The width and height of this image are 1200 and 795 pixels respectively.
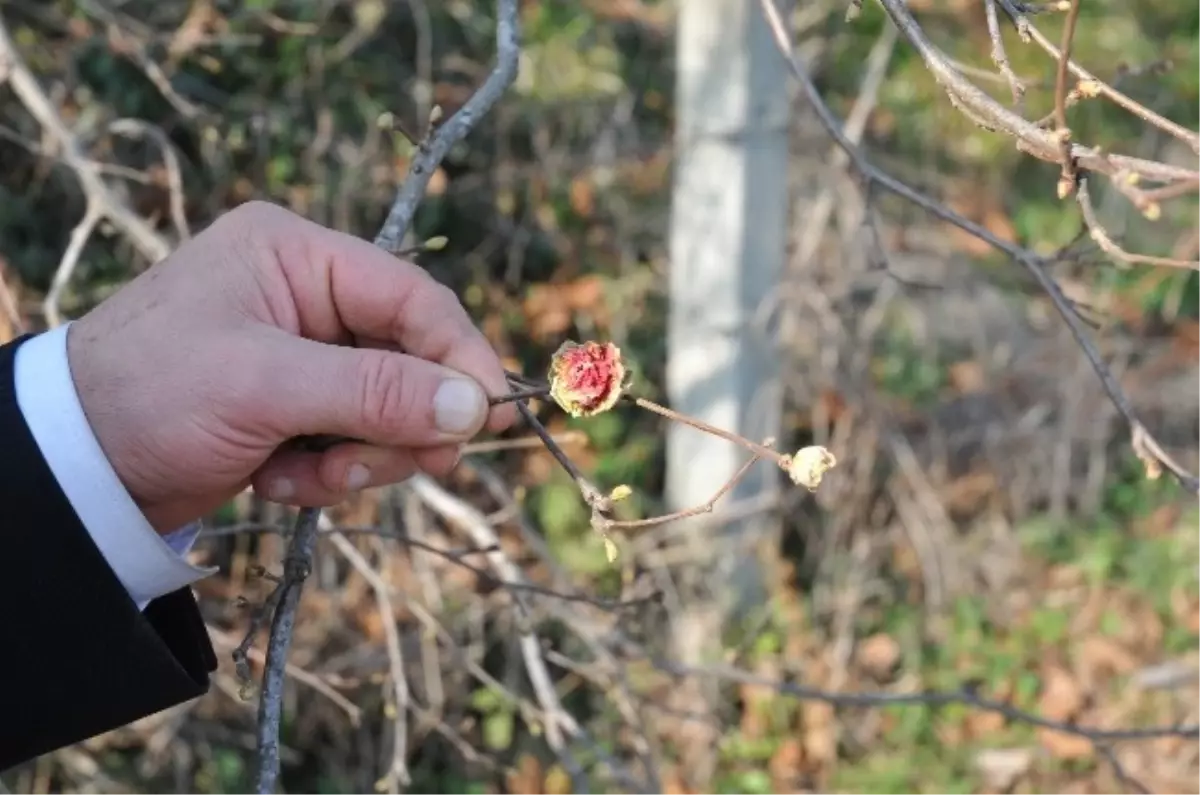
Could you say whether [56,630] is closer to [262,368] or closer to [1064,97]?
[262,368]

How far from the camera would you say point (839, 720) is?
3160 mm

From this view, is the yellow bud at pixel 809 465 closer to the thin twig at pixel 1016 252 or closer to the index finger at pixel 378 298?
the index finger at pixel 378 298

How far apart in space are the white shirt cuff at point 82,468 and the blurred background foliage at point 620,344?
147cm

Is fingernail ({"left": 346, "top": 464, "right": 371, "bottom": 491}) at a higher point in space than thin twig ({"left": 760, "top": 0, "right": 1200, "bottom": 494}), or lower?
lower

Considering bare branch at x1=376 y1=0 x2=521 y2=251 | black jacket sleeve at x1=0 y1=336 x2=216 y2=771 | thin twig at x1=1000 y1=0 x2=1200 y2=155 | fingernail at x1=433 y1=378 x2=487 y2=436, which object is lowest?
black jacket sleeve at x1=0 y1=336 x2=216 y2=771

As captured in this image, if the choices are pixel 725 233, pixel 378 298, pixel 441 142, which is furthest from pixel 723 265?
pixel 378 298

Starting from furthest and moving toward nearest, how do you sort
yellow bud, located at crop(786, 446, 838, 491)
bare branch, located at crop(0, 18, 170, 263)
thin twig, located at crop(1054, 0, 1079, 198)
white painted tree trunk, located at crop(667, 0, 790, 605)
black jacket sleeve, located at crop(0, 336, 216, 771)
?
white painted tree trunk, located at crop(667, 0, 790, 605) → bare branch, located at crop(0, 18, 170, 263) → black jacket sleeve, located at crop(0, 336, 216, 771) → yellow bud, located at crop(786, 446, 838, 491) → thin twig, located at crop(1054, 0, 1079, 198)

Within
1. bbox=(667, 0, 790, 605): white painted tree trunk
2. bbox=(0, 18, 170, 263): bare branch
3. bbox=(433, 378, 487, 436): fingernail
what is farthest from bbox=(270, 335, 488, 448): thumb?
bbox=(667, 0, 790, 605): white painted tree trunk

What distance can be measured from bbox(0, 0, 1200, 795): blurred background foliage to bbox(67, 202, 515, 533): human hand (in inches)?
55.2

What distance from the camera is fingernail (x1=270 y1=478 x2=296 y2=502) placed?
124cm

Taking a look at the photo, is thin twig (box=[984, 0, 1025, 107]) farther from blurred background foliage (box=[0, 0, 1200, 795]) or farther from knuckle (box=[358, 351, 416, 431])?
blurred background foliage (box=[0, 0, 1200, 795])

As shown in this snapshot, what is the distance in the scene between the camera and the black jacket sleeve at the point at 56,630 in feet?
3.44

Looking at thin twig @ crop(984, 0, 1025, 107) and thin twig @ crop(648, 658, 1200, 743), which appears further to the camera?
thin twig @ crop(648, 658, 1200, 743)

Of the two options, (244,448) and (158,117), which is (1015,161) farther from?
(244,448)
